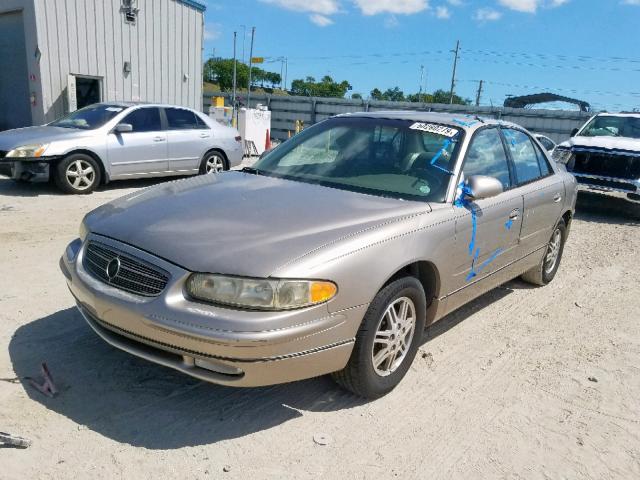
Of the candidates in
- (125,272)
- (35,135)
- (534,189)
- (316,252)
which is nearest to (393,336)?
(316,252)

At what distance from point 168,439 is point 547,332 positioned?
3067 mm

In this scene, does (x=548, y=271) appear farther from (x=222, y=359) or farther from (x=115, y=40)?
(x=115, y=40)

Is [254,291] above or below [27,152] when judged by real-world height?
A: above

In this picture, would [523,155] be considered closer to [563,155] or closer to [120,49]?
[563,155]

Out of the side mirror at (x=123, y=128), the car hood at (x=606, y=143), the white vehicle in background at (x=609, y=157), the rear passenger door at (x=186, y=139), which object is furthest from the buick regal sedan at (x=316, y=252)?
the car hood at (x=606, y=143)

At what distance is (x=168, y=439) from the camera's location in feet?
8.43

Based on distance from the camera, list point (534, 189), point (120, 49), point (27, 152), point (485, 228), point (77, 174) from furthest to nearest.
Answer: point (120, 49), point (77, 174), point (27, 152), point (534, 189), point (485, 228)

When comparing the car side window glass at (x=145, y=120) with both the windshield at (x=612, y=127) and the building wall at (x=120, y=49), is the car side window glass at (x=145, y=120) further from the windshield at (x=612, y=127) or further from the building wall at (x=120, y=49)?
the windshield at (x=612, y=127)

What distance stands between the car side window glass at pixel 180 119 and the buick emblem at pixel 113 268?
7.00m

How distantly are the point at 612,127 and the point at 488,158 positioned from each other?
26.6ft

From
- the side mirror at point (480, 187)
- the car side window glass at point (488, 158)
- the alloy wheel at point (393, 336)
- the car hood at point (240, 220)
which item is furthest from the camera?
the car side window glass at point (488, 158)

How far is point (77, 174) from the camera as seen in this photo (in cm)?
809

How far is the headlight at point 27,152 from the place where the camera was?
7.55 metres

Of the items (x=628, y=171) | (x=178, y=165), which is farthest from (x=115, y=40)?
(x=628, y=171)
